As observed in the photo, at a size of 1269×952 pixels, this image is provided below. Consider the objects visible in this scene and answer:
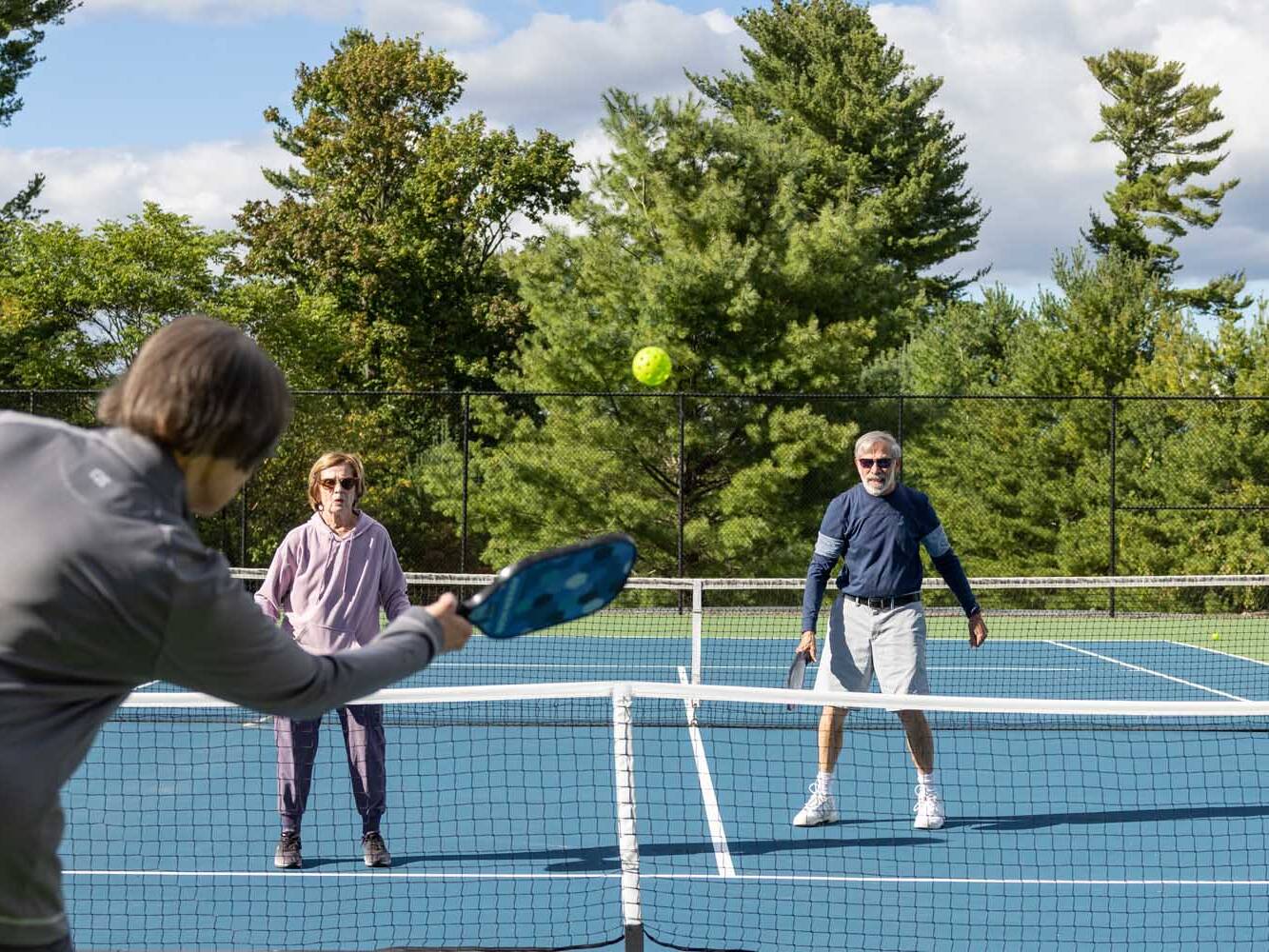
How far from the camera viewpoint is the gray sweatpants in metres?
5.92

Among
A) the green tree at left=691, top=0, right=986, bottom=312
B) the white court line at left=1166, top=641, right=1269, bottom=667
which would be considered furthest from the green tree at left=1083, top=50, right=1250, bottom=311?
the white court line at left=1166, top=641, right=1269, bottom=667

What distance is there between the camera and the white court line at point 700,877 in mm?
5820

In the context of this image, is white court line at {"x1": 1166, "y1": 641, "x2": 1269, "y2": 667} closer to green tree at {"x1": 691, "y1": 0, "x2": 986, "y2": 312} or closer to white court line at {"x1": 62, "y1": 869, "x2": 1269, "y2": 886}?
white court line at {"x1": 62, "y1": 869, "x2": 1269, "y2": 886}

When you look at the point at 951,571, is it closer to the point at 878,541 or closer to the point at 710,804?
the point at 878,541

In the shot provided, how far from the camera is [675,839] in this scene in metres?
6.59

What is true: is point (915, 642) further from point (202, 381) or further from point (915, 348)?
point (915, 348)

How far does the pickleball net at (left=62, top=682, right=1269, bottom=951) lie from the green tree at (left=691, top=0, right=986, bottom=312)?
25.9 m

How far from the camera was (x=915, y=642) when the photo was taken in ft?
21.8

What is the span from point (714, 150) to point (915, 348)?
28.1ft

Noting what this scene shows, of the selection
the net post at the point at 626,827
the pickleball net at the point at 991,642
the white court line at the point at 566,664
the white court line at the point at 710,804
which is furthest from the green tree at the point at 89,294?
the net post at the point at 626,827

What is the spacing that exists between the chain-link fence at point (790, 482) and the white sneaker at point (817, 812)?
12357mm

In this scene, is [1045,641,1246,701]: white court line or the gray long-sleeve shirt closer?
the gray long-sleeve shirt

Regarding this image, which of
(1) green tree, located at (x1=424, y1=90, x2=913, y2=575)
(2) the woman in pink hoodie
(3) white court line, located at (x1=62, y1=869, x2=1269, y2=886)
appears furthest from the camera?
(1) green tree, located at (x1=424, y1=90, x2=913, y2=575)

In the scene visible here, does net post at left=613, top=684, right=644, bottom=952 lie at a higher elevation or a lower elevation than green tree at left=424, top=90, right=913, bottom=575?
lower
